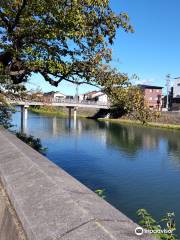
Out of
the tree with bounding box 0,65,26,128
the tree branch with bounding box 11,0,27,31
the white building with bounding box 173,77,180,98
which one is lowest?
the tree with bounding box 0,65,26,128

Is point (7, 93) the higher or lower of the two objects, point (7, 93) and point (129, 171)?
the higher

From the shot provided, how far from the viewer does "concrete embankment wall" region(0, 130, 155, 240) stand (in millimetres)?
2141

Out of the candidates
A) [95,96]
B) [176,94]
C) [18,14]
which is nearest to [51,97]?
[18,14]

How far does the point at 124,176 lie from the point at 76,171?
9.89 feet

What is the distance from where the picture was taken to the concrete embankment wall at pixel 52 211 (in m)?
2.14

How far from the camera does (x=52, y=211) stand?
8.13 feet

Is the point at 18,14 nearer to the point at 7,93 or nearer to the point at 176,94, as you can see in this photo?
the point at 7,93

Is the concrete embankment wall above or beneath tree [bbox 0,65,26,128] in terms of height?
beneath

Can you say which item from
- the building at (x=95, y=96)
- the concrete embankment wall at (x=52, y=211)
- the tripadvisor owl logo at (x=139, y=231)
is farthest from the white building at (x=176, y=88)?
the tripadvisor owl logo at (x=139, y=231)

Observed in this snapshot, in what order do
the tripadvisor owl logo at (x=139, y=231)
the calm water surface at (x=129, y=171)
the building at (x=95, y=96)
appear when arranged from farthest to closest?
the building at (x=95, y=96), the calm water surface at (x=129, y=171), the tripadvisor owl logo at (x=139, y=231)

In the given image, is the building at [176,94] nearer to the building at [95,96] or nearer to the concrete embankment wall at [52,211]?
the building at [95,96]

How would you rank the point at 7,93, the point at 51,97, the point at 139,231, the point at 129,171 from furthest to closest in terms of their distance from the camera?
the point at 129,171
the point at 51,97
the point at 7,93
the point at 139,231

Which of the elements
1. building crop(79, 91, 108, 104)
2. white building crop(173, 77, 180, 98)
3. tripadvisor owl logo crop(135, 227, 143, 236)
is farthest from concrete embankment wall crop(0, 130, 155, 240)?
building crop(79, 91, 108, 104)

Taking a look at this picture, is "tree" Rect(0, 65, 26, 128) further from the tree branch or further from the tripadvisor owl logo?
the tripadvisor owl logo
